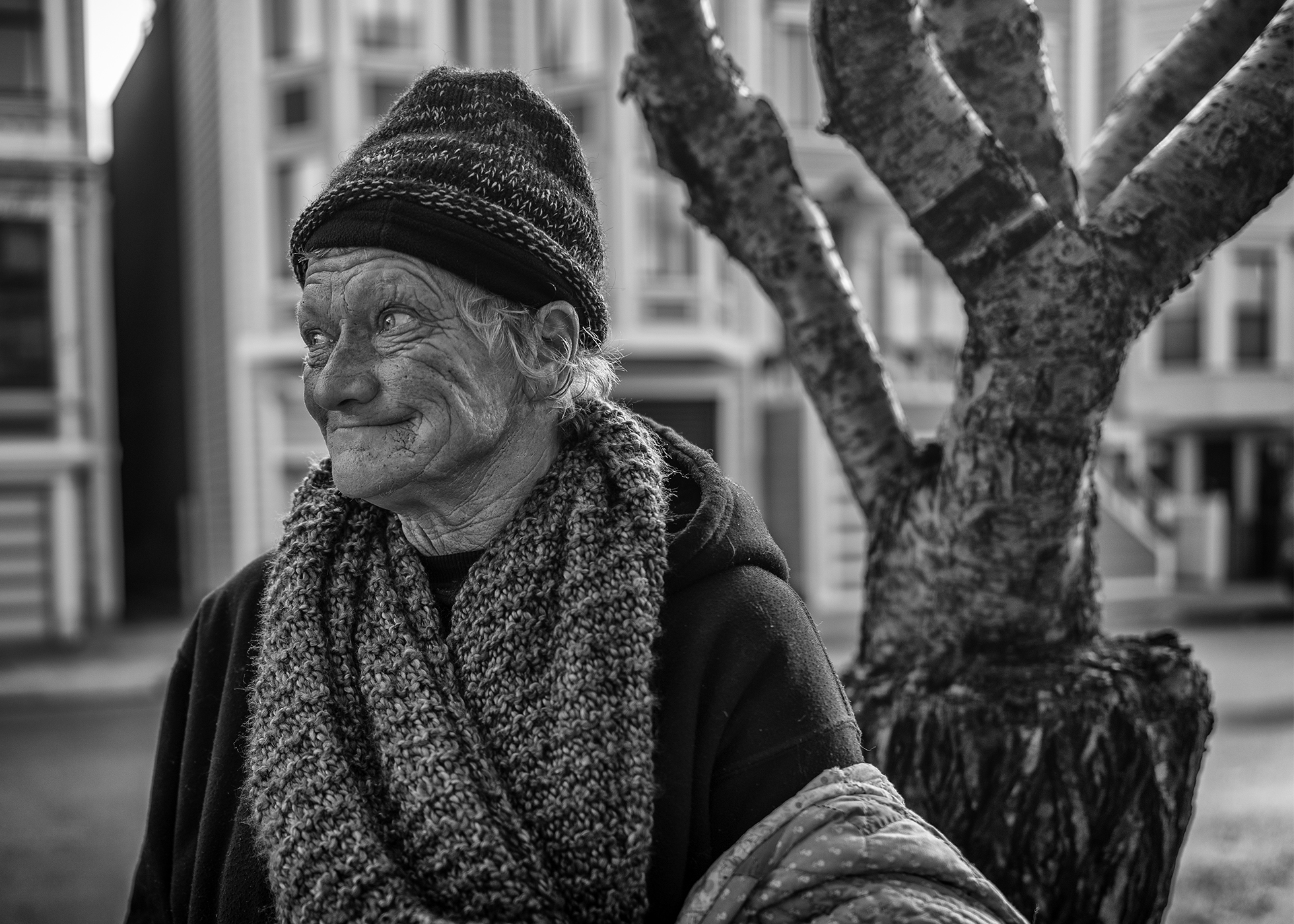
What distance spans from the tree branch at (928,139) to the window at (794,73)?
46.2 ft

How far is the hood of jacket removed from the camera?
1712mm

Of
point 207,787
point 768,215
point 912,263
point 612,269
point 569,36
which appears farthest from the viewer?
point 912,263

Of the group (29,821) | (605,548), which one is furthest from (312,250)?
(29,821)

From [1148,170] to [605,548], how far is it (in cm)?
148

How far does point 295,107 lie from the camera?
1369cm

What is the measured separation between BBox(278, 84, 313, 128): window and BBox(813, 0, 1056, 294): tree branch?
41.1 ft

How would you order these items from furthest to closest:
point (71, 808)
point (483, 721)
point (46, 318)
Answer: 1. point (46, 318)
2. point (71, 808)
3. point (483, 721)

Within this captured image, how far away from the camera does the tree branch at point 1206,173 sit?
2.32 m

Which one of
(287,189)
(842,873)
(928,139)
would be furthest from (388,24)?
(842,873)

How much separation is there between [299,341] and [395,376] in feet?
41.8

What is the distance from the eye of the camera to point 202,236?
51.0 ft

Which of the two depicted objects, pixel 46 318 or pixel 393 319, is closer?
pixel 393 319

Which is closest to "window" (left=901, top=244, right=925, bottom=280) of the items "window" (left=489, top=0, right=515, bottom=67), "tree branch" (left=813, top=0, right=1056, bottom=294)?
"window" (left=489, top=0, right=515, bottom=67)

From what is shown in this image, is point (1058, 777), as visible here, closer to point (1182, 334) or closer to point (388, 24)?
point (388, 24)
